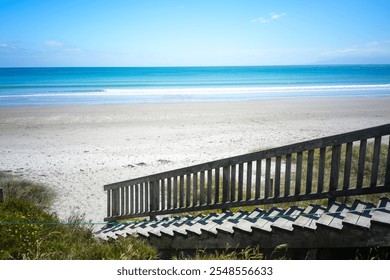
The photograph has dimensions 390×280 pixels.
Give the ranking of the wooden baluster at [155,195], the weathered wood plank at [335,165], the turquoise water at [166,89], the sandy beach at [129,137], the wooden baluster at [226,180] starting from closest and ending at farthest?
the weathered wood plank at [335,165] → the wooden baluster at [226,180] → the wooden baluster at [155,195] → the sandy beach at [129,137] → the turquoise water at [166,89]

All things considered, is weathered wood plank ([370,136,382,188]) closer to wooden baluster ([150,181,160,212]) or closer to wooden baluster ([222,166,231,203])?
wooden baluster ([222,166,231,203])

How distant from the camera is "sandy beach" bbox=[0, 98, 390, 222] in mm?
10336

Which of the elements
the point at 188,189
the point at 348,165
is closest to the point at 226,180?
the point at 188,189

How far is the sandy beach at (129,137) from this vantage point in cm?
1034

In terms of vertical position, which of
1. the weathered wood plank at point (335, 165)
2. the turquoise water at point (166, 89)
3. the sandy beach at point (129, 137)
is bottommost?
the sandy beach at point (129, 137)

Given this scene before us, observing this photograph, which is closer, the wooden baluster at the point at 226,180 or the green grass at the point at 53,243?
the green grass at the point at 53,243

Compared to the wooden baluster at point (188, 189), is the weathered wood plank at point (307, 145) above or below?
above

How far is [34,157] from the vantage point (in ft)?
40.3

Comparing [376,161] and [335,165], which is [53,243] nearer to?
[335,165]

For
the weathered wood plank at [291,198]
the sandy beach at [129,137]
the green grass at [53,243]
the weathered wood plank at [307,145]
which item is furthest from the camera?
the sandy beach at [129,137]

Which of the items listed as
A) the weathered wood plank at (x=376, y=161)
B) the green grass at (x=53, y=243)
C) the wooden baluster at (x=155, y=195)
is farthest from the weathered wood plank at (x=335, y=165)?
the wooden baluster at (x=155, y=195)

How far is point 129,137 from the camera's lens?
15.9 meters

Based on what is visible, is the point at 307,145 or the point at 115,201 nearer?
the point at 307,145

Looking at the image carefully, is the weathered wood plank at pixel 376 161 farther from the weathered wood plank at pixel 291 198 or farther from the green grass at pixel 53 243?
the green grass at pixel 53 243
